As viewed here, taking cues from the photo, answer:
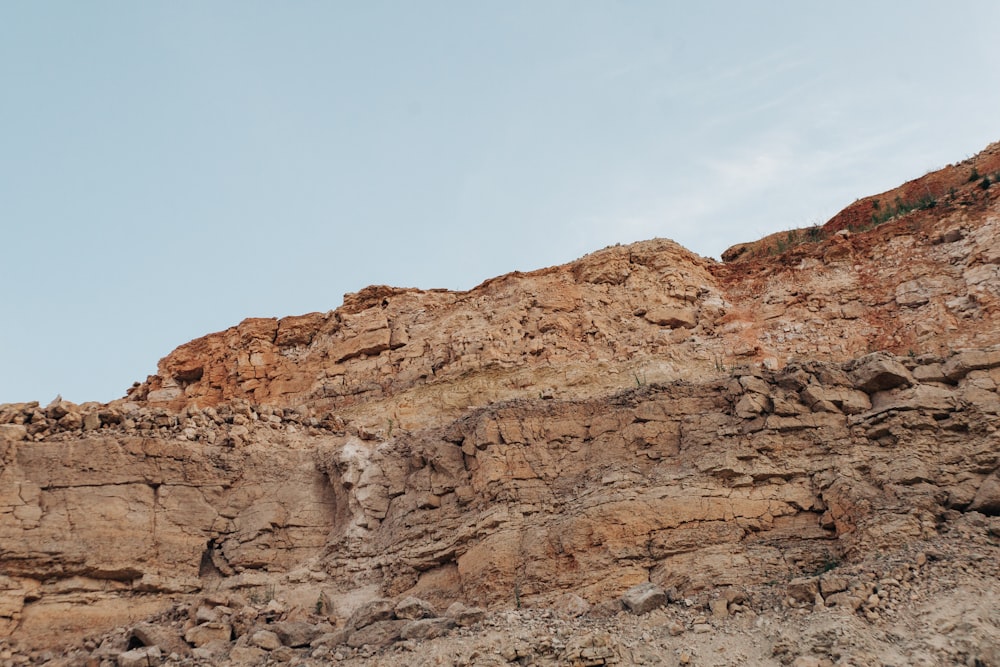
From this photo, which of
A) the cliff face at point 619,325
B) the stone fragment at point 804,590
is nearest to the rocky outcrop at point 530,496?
the stone fragment at point 804,590

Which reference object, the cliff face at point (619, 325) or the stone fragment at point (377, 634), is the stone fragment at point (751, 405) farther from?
the stone fragment at point (377, 634)

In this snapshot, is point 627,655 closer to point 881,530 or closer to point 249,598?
point 881,530

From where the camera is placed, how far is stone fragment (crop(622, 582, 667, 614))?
11.3 m

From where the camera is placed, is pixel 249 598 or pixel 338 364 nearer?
pixel 249 598

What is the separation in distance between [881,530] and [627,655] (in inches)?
149

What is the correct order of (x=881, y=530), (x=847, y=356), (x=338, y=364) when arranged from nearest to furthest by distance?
(x=881, y=530) → (x=847, y=356) → (x=338, y=364)

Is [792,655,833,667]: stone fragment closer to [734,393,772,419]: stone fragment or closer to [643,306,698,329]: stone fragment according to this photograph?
[734,393,772,419]: stone fragment

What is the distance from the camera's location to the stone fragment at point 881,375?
13734 millimetres

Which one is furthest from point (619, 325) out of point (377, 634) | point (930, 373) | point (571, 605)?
point (377, 634)

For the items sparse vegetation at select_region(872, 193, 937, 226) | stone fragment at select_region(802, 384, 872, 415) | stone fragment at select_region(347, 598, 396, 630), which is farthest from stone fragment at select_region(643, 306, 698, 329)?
stone fragment at select_region(347, 598, 396, 630)

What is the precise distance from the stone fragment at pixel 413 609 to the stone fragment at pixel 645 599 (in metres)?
2.64

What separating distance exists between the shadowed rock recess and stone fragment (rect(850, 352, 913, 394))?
4 centimetres

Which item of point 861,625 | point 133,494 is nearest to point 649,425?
point 861,625

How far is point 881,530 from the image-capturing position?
38.0 ft
